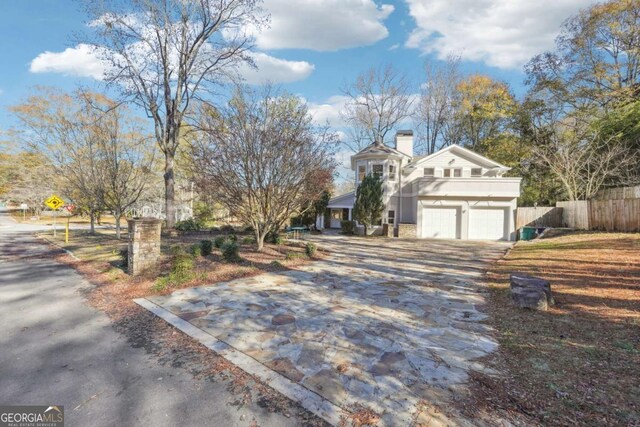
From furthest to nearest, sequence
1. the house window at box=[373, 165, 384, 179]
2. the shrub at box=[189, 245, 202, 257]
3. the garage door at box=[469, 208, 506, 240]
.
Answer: the house window at box=[373, 165, 384, 179], the garage door at box=[469, 208, 506, 240], the shrub at box=[189, 245, 202, 257]

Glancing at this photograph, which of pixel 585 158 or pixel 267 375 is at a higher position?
pixel 585 158

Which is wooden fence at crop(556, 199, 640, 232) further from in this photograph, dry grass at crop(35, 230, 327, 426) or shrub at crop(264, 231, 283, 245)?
shrub at crop(264, 231, 283, 245)

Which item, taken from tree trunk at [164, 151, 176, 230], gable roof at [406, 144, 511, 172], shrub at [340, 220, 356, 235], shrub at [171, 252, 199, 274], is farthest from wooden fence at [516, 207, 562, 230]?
tree trunk at [164, 151, 176, 230]

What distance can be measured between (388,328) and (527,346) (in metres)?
1.83

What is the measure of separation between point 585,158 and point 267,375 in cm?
2551

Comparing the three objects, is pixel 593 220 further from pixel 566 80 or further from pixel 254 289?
pixel 254 289

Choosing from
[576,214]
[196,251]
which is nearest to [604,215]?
[576,214]

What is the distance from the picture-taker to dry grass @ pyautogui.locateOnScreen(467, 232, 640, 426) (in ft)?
8.75

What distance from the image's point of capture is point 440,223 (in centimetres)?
1914

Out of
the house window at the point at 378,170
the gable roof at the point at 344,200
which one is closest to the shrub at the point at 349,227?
the gable roof at the point at 344,200

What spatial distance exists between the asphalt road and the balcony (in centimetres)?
1775

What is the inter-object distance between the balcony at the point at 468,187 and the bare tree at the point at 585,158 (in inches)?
177

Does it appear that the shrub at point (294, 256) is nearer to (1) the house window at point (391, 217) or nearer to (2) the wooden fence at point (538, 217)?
(1) the house window at point (391, 217)
